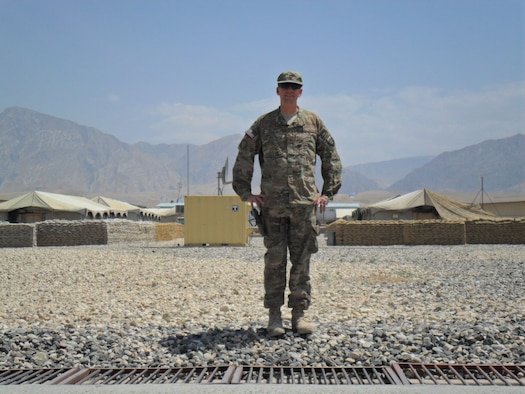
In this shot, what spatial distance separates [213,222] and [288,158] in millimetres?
15222

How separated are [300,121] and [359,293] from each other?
3.63 m

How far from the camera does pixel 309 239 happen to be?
4.09 m

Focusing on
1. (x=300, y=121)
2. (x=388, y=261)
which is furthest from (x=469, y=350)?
(x=388, y=261)

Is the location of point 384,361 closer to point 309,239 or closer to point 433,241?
point 309,239

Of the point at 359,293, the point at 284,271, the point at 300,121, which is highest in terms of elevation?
the point at 300,121

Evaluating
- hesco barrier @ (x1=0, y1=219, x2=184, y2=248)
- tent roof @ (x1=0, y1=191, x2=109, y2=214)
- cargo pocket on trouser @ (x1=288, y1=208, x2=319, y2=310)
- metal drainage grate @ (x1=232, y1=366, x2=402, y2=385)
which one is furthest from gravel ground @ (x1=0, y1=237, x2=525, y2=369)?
tent roof @ (x1=0, y1=191, x2=109, y2=214)

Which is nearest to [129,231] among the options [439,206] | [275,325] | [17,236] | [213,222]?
[17,236]

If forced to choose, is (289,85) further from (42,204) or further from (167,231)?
(42,204)

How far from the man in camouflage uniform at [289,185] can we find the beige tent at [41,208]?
2630 cm

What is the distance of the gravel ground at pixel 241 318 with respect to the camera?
368 cm

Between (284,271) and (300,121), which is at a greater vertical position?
(300,121)

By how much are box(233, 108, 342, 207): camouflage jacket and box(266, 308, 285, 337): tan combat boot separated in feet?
2.79

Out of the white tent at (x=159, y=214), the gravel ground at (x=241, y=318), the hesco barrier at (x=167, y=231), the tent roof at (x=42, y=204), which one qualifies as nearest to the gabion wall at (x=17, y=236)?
the hesco barrier at (x=167, y=231)

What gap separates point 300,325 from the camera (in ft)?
13.4
